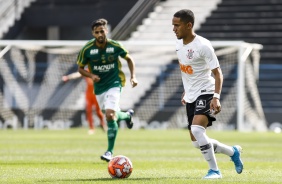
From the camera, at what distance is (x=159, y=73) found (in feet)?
97.2

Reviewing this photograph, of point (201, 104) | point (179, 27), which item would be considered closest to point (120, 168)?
point (201, 104)

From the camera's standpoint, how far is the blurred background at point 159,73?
27.6 metres

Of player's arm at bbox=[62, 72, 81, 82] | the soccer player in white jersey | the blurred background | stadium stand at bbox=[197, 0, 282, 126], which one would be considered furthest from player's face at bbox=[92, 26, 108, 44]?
stadium stand at bbox=[197, 0, 282, 126]

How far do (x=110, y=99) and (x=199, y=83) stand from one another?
12.9 feet

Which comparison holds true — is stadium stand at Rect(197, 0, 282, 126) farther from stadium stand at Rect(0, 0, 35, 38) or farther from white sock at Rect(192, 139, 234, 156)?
white sock at Rect(192, 139, 234, 156)

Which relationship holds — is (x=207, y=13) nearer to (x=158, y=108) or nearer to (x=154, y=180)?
(x=158, y=108)

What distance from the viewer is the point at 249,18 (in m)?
32.4

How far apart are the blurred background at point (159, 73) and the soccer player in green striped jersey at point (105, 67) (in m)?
12.7

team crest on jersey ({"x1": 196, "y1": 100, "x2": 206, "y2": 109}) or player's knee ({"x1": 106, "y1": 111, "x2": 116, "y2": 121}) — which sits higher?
team crest on jersey ({"x1": 196, "y1": 100, "x2": 206, "y2": 109})

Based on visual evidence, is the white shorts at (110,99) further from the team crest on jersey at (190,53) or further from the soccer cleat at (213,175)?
the soccer cleat at (213,175)

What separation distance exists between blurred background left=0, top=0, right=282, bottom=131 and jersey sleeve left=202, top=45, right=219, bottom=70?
1665 centimetres

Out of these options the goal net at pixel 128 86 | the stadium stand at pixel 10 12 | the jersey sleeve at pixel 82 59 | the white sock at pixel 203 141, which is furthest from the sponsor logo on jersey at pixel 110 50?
the stadium stand at pixel 10 12

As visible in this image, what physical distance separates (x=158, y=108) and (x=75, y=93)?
2833 mm

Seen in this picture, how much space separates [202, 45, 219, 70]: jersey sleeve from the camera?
962cm
